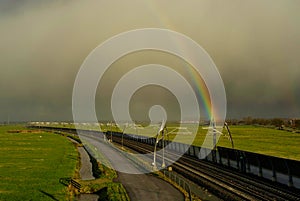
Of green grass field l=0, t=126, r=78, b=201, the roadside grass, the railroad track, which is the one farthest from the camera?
green grass field l=0, t=126, r=78, b=201

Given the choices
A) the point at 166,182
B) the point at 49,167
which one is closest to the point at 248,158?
the point at 166,182

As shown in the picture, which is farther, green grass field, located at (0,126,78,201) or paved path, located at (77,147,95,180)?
paved path, located at (77,147,95,180)

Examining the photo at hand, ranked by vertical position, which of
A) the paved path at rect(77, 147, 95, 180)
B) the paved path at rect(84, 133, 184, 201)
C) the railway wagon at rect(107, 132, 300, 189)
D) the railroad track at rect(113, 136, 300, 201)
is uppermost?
the railway wagon at rect(107, 132, 300, 189)

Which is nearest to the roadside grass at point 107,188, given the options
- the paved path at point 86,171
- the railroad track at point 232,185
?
the paved path at point 86,171

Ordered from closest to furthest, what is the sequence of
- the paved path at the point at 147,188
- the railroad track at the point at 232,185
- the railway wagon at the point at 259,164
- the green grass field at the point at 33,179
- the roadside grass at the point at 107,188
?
the railroad track at the point at 232,185
the paved path at the point at 147,188
the roadside grass at the point at 107,188
the green grass field at the point at 33,179
the railway wagon at the point at 259,164

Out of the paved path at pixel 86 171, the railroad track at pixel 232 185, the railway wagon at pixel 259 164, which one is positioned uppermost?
the railway wagon at pixel 259 164

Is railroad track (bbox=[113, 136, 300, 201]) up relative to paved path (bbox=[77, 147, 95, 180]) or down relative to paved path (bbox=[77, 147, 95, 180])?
up

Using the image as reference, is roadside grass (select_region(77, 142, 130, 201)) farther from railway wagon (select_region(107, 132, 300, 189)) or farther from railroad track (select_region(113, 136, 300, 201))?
railway wagon (select_region(107, 132, 300, 189))

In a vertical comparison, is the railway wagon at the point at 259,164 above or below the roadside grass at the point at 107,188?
above

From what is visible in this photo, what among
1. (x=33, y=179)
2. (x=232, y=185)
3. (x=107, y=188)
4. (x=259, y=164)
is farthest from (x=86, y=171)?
(x=232, y=185)

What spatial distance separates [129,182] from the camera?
136 feet

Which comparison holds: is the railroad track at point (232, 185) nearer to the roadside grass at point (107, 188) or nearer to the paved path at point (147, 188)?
the paved path at point (147, 188)

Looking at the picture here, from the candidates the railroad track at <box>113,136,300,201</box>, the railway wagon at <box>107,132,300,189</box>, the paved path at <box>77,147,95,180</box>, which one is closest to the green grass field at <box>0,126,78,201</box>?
the paved path at <box>77,147,95,180</box>

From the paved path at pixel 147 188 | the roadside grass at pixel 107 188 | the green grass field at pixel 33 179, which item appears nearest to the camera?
the paved path at pixel 147 188
